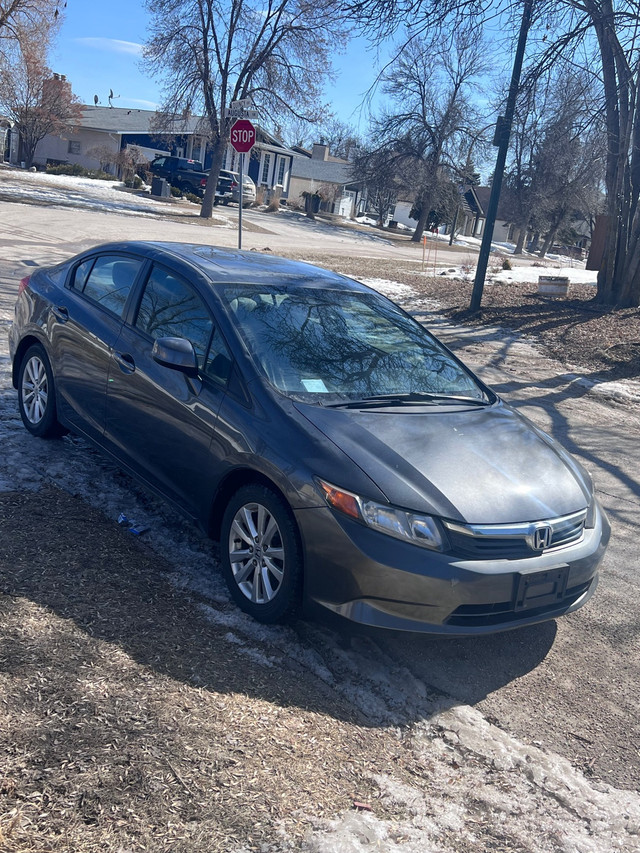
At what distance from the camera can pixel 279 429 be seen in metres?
3.85

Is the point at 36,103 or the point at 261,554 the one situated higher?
the point at 36,103

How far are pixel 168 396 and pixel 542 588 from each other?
7.15 ft

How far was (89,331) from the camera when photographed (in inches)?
205

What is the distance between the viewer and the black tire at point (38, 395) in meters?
5.56

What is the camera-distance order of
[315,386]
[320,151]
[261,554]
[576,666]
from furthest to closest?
1. [320,151]
2. [315,386]
3. [576,666]
4. [261,554]

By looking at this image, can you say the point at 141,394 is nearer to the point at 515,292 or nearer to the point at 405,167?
the point at 515,292

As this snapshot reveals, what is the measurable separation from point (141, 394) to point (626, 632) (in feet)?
9.69

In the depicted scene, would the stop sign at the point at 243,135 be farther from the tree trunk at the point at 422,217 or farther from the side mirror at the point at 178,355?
the tree trunk at the point at 422,217

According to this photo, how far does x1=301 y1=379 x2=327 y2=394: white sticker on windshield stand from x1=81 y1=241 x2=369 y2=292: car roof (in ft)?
2.90

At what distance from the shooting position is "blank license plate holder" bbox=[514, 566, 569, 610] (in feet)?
11.8

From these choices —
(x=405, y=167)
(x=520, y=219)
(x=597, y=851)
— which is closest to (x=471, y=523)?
(x=597, y=851)

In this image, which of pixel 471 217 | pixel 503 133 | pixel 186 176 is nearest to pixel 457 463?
pixel 503 133

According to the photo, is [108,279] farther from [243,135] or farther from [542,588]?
[243,135]

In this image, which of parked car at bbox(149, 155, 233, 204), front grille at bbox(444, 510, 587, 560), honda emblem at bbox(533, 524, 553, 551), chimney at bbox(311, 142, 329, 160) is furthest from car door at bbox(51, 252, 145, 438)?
chimney at bbox(311, 142, 329, 160)
